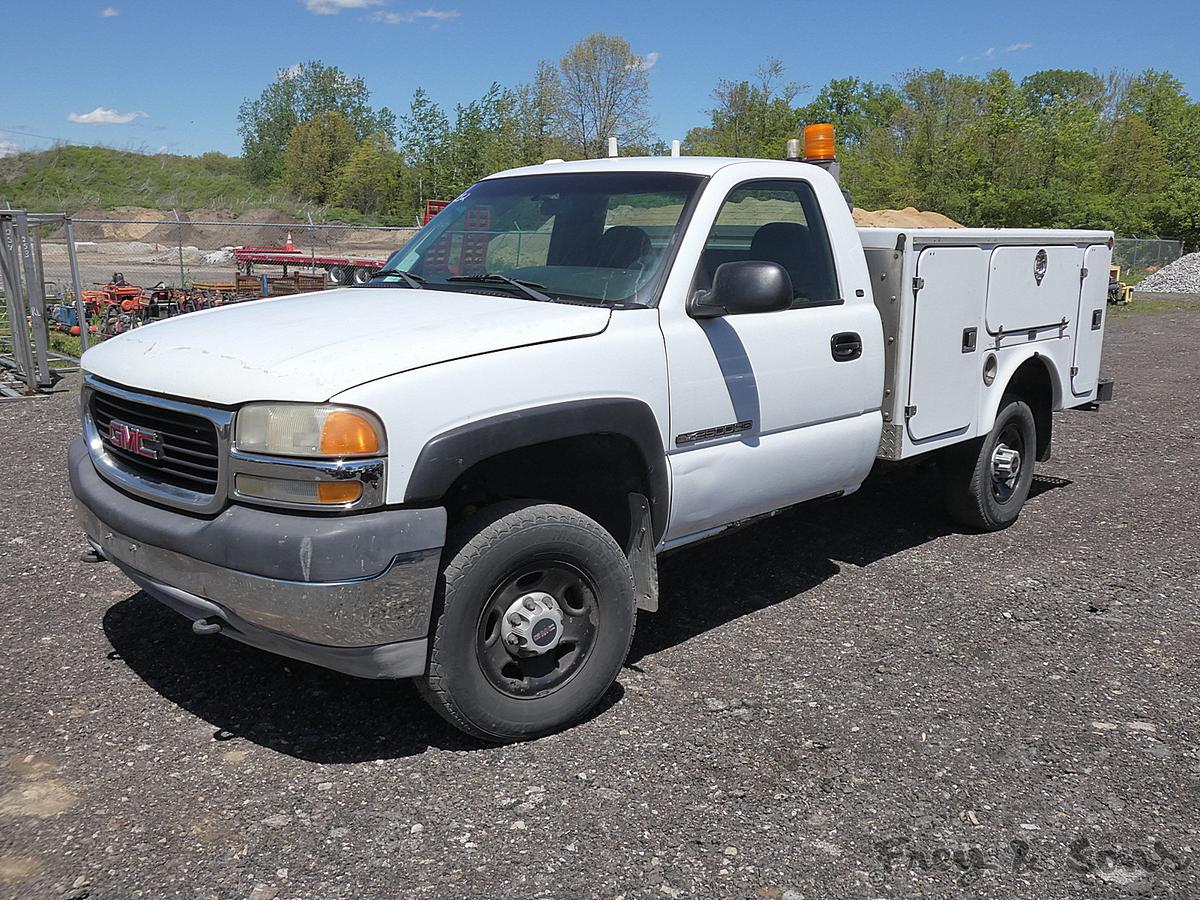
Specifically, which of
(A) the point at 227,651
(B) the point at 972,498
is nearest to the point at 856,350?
(B) the point at 972,498

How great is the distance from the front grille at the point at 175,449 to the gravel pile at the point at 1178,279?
113ft

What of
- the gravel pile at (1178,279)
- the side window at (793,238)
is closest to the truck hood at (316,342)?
the side window at (793,238)

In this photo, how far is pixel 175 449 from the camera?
3.45 meters

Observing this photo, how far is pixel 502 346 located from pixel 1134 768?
2553 millimetres

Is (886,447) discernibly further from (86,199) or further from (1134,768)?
(86,199)

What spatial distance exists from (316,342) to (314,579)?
2.64ft

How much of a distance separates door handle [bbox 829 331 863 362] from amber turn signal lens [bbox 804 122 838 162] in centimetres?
114

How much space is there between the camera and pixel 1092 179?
4466cm

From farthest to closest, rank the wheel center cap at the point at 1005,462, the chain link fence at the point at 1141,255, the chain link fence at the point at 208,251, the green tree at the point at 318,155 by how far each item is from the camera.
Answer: the green tree at the point at 318,155, the chain link fence at the point at 1141,255, the chain link fence at the point at 208,251, the wheel center cap at the point at 1005,462

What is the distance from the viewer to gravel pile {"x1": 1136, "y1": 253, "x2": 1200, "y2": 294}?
3250 centimetres

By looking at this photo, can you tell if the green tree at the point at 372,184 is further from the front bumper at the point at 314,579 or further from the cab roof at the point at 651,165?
the front bumper at the point at 314,579

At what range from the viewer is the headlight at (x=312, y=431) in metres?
3.09

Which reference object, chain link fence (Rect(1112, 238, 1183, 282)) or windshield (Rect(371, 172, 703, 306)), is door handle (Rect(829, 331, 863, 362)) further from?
chain link fence (Rect(1112, 238, 1183, 282))

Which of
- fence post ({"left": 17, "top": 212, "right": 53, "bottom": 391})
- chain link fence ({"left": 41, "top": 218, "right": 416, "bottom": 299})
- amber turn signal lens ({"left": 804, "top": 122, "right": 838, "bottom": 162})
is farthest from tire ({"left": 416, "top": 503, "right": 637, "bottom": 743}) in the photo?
chain link fence ({"left": 41, "top": 218, "right": 416, "bottom": 299})
